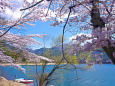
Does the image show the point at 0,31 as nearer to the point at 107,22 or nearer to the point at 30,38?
the point at 30,38

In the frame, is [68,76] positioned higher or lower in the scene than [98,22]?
lower

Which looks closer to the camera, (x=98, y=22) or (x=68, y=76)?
(x=98, y=22)

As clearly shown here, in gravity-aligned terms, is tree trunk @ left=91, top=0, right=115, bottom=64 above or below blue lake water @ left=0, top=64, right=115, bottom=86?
above

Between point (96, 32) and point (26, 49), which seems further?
point (26, 49)

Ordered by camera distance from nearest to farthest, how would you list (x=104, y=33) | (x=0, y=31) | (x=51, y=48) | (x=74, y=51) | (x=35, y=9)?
(x=104, y=33), (x=74, y=51), (x=0, y=31), (x=35, y=9), (x=51, y=48)

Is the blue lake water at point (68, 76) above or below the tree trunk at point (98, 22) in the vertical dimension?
below

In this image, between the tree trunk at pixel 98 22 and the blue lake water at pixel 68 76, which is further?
the blue lake water at pixel 68 76

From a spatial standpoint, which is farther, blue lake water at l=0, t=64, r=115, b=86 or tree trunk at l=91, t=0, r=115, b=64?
blue lake water at l=0, t=64, r=115, b=86

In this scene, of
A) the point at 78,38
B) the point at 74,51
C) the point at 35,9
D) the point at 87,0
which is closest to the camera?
the point at 87,0

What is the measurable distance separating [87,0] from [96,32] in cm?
55

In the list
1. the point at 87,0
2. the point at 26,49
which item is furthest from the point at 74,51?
the point at 26,49

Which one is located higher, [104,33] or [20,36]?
[20,36]

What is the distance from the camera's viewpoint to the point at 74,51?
237cm

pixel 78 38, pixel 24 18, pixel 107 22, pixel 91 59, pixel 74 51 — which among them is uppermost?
pixel 24 18
